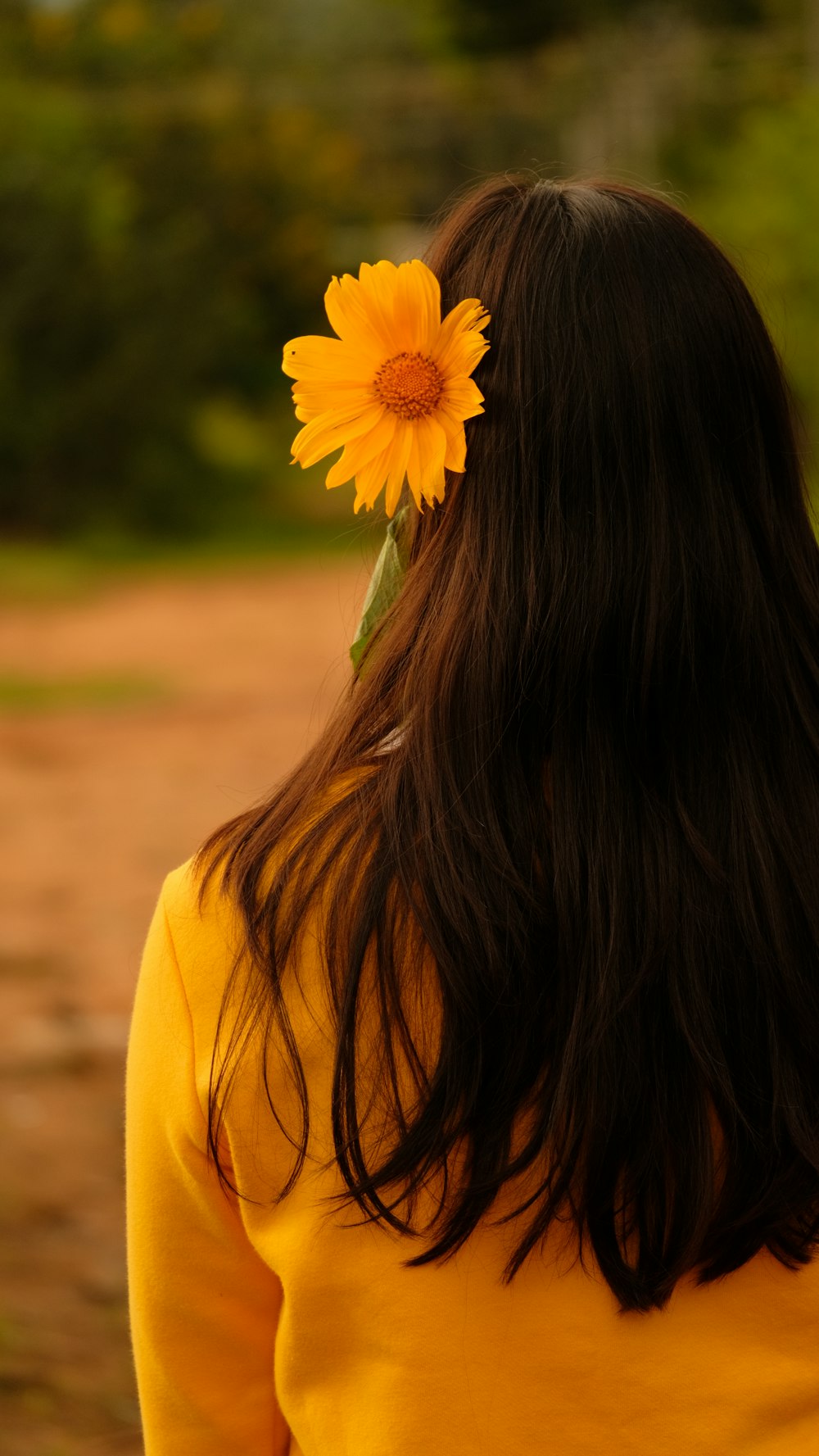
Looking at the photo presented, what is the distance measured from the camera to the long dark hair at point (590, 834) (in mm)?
866

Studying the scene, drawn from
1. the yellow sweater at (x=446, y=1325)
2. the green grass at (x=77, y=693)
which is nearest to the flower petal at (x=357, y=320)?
the yellow sweater at (x=446, y=1325)

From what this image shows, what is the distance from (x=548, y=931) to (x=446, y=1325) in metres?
0.25

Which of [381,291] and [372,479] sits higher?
[381,291]

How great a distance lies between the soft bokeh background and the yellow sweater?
441mm

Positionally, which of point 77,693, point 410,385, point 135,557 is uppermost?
point 135,557

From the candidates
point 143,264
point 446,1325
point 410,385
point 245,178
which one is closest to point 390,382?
point 410,385

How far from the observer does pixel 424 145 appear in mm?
23109

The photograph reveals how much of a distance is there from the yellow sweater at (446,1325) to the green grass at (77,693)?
302 inches

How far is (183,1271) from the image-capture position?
3.27ft

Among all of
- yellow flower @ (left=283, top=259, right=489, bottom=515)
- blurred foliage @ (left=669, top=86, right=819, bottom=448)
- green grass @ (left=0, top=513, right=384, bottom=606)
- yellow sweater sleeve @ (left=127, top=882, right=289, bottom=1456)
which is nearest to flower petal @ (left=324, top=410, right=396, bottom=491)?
yellow flower @ (left=283, top=259, right=489, bottom=515)

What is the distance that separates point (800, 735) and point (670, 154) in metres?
21.8

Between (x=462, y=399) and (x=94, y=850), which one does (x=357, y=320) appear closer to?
(x=462, y=399)

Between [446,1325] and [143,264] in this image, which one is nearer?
[446,1325]

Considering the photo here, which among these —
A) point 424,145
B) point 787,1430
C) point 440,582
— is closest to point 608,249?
point 440,582
